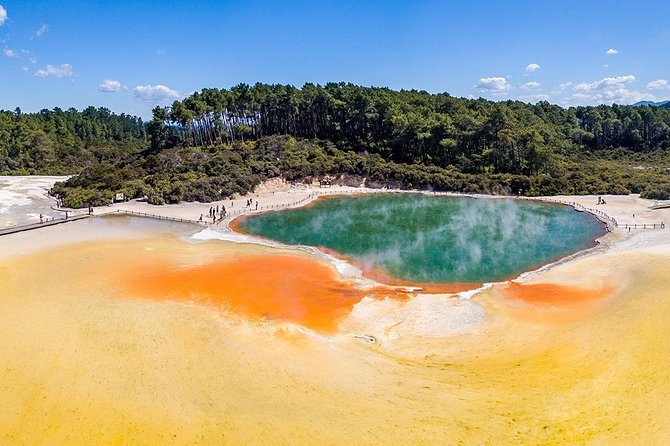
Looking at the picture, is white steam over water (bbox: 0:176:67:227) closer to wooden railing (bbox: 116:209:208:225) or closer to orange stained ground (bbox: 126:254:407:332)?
wooden railing (bbox: 116:209:208:225)

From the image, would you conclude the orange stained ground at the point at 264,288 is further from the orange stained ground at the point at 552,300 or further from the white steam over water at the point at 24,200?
the white steam over water at the point at 24,200

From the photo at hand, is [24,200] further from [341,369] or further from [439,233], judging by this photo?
[341,369]

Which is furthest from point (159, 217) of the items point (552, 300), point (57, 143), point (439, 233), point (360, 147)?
point (57, 143)

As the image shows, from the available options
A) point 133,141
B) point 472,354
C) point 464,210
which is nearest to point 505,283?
point 472,354

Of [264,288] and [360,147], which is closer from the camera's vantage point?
[264,288]

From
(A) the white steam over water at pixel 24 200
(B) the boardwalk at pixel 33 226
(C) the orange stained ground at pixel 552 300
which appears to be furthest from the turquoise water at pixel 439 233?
(A) the white steam over water at pixel 24 200

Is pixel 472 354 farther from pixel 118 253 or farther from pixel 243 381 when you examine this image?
pixel 118 253
